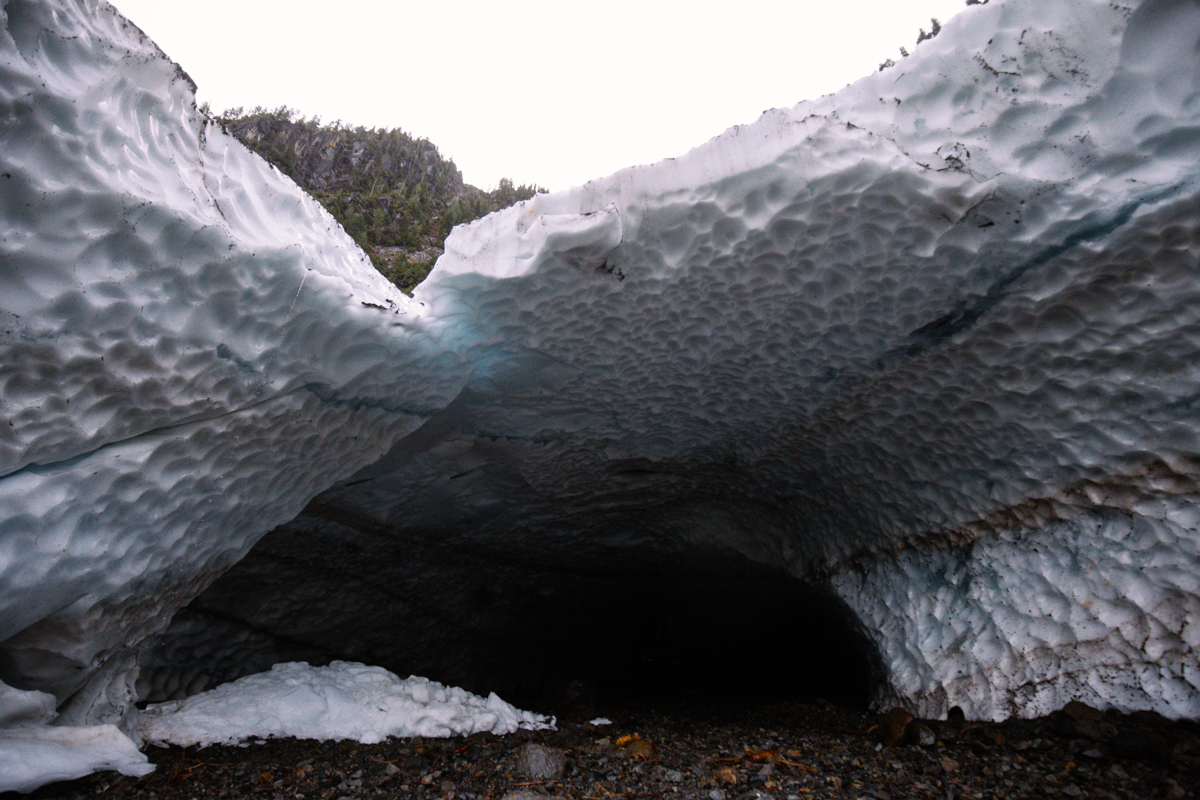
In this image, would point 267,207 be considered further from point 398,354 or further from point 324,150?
point 324,150

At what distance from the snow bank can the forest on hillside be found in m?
9.98

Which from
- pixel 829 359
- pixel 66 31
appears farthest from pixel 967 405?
pixel 66 31

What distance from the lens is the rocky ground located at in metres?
1.94

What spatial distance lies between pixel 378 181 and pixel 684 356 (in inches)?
770

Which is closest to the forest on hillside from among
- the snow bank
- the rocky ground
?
the snow bank

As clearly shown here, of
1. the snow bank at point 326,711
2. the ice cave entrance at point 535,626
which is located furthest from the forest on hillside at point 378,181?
the snow bank at point 326,711

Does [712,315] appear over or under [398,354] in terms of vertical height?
over

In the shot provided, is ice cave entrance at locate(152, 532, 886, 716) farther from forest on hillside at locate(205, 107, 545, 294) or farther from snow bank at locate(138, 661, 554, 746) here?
forest on hillside at locate(205, 107, 545, 294)

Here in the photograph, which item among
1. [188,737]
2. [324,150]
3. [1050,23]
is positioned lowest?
[188,737]

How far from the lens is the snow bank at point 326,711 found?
2467mm

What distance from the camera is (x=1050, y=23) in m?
1.79

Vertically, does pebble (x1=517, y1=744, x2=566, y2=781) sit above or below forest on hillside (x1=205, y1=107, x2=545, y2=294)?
below

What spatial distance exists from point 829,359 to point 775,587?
2.96m

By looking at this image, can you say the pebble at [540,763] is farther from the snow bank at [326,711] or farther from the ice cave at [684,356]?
the ice cave at [684,356]
